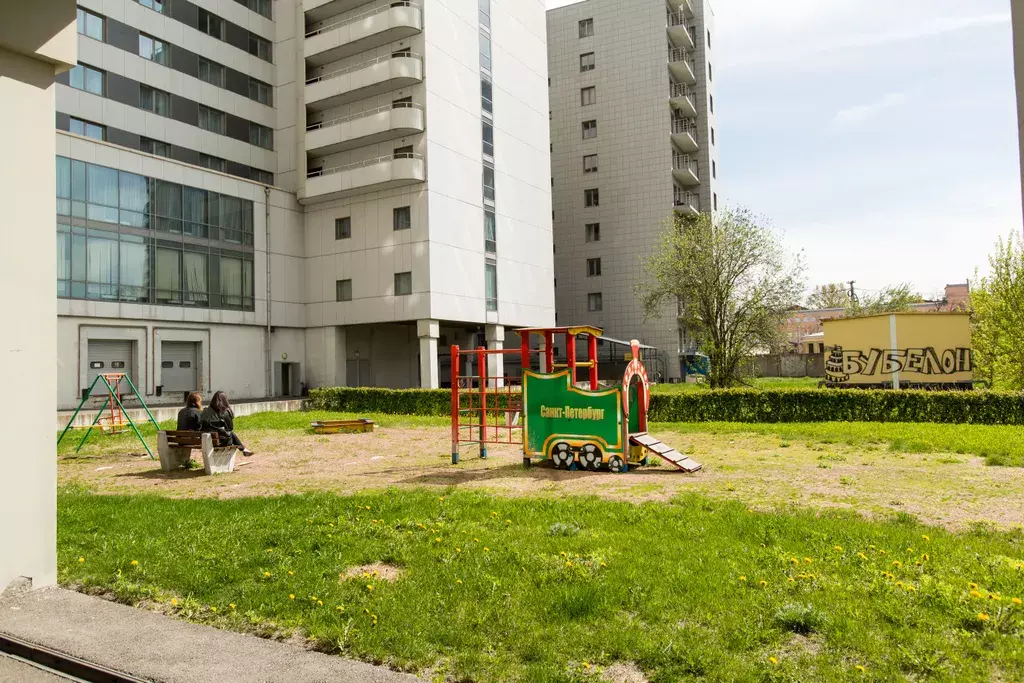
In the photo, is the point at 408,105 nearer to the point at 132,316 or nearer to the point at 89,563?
the point at 132,316

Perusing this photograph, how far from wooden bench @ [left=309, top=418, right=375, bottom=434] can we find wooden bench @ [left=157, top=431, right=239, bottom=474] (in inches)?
296

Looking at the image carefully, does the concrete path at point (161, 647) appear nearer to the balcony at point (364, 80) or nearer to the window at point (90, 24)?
the balcony at point (364, 80)

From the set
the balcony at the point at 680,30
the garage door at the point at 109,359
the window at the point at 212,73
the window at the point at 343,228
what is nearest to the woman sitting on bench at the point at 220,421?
the garage door at the point at 109,359

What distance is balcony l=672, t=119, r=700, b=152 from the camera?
51.9 m

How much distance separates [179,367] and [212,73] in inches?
662

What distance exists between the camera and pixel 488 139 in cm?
3969

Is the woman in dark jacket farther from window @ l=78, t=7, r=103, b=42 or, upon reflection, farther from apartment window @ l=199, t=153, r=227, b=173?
window @ l=78, t=7, r=103, b=42

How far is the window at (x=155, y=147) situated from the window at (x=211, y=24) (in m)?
7.13

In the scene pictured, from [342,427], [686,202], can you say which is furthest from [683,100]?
[342,427]

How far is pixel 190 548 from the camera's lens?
22.7ft

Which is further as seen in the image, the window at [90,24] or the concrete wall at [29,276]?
the window at [90,24]

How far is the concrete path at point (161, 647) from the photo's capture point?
4.15 metres

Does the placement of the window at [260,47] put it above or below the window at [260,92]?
above

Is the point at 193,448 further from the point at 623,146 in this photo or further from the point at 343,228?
the point at 623,146
